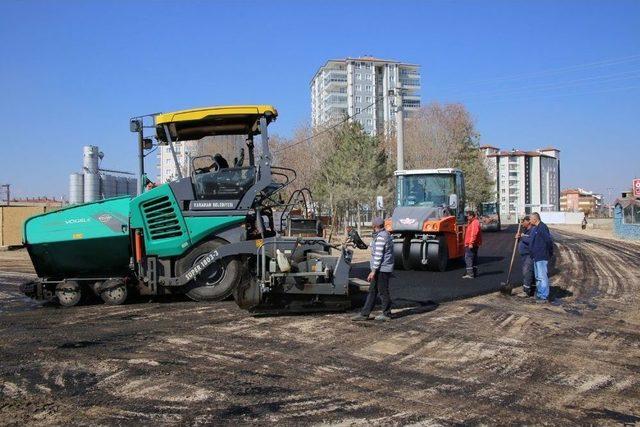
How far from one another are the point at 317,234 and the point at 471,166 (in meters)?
44.4

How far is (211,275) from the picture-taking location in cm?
910

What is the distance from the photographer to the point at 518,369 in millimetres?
5578

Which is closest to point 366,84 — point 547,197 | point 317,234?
point 547,197

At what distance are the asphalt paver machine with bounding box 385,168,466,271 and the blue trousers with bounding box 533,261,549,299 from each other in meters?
3.71

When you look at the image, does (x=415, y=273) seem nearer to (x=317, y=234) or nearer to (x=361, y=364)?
(x=317, y=234)

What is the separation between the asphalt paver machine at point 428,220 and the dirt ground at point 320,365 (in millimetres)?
4124

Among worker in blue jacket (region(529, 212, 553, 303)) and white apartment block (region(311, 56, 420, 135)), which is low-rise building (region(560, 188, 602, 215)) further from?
worker in blue jacket (region(529, 212, 553, 303))

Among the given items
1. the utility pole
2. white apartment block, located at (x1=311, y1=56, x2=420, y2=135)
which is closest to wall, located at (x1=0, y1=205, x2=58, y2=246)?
the utility pole

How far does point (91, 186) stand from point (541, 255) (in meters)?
10.8

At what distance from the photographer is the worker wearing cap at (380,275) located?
7.89 meters

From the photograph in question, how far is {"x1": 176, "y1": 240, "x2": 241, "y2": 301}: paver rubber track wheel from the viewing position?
8.88 meters

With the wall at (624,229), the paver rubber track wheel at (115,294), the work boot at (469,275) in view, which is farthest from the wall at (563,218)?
the paver rubber track wheel at (115,294)

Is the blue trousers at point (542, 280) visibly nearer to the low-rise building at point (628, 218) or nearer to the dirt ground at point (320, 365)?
the dirt ground at point (320, 365)

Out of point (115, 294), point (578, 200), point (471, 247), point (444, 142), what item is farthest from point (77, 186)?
point (578, 200)
